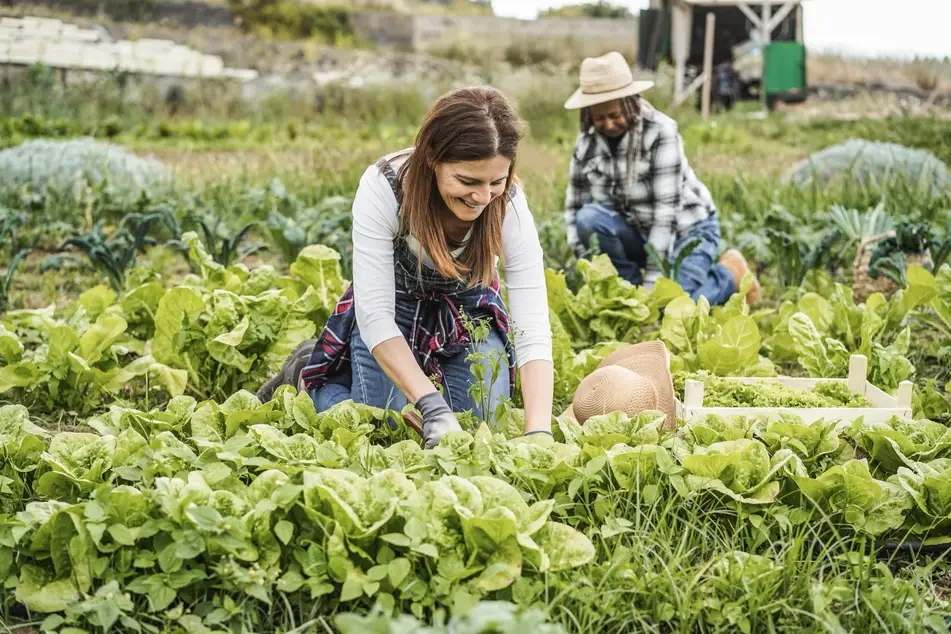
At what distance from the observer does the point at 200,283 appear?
12.2ft

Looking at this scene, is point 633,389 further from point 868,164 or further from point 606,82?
point 868,164

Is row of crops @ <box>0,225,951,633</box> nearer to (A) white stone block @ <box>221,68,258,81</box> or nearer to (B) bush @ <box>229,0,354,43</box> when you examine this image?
(A) white stone block @ <box>221,68,258,81</box>

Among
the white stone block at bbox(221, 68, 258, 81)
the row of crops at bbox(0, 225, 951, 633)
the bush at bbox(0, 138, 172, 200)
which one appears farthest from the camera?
the white stone block at bbox(221, 68, 258, 81)

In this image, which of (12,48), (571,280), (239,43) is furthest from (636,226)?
(239,43)

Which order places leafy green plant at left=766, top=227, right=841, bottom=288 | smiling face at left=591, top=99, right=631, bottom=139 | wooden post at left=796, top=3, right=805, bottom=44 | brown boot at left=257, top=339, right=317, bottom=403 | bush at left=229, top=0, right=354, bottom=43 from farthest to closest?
bush at left=229, top=0, right=354, bottom=43, wooden post at left=796, top=3, right=805, bottom=44, leafy green plant at left=766, top=227, right=841, bottom=288, smiling face at left=591, top=99, right=631, bottom=139, brown boot at left=257, top=339, right=317, bottom=403

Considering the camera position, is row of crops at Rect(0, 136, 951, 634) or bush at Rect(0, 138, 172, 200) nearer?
row of crops at Rect(0, 136, 951, 634)

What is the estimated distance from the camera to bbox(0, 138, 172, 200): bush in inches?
243

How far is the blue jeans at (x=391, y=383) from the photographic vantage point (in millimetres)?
2982

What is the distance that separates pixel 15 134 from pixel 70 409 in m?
8.86

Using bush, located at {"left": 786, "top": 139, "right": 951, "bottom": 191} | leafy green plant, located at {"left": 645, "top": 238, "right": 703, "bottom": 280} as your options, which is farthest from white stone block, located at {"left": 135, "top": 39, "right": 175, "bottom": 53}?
leafy green plant, located at {"left": 645, "top": 238, "right": 703, "bottom": 280}

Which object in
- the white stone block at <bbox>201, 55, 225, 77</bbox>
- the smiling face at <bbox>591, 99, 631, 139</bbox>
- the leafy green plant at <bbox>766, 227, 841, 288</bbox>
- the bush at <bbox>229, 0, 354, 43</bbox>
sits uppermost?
the bush at <bbox>229, 0, 354, 43</bbox>

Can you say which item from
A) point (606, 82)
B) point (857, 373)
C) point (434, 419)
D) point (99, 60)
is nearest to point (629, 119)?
point (606, 82)

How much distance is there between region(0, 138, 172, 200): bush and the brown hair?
12.2 ft

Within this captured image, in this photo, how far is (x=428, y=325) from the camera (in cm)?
306
